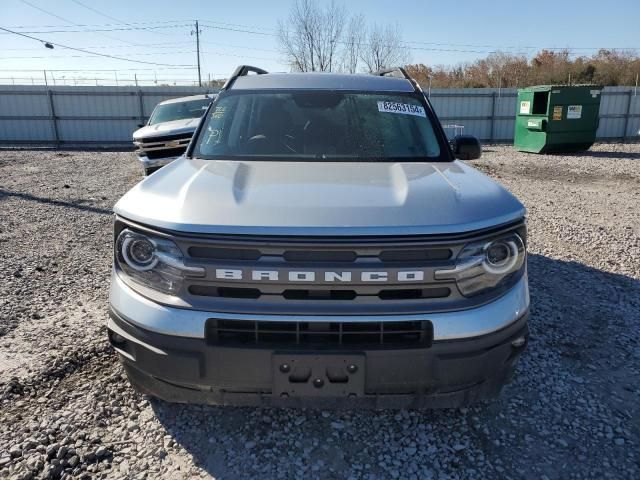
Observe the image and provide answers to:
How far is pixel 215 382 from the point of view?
6.79 feet

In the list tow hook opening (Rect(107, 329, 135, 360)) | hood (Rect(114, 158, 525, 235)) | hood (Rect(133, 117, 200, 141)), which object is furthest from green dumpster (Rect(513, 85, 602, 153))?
tow hook opening (Rect(107, 329, 135, 360))

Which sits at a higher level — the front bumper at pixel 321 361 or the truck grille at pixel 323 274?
the truck grille at pixel 323 274

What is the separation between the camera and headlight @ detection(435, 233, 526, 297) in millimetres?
2045

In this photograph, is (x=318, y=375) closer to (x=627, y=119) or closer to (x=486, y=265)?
(x=486, y=265)

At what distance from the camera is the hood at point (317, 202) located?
201cm

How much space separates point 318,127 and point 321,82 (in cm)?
53

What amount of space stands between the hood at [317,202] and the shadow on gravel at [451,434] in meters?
1.15

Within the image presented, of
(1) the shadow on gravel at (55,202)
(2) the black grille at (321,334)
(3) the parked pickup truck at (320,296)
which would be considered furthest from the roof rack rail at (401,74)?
(1) the shadow on gravel at (55,202)

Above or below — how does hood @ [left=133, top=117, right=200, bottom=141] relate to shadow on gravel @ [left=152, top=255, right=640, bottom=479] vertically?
above

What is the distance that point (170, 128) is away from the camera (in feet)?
33.7

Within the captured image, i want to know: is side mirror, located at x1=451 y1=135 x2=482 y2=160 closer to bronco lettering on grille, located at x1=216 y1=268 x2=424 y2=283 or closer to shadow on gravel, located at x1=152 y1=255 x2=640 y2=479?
shadow on gravel, located at x1=152 y1=255 x2=640 y2=479

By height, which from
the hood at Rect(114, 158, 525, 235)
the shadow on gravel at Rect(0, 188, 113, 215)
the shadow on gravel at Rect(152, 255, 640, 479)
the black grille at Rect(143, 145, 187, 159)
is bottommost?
the shadow on gravel at Rect(0, 188, 113, 215)

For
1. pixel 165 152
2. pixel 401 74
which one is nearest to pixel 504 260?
pixel 401 74

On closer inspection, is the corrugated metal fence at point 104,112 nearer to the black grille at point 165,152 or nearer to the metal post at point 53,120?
the metal post at point 53,120
